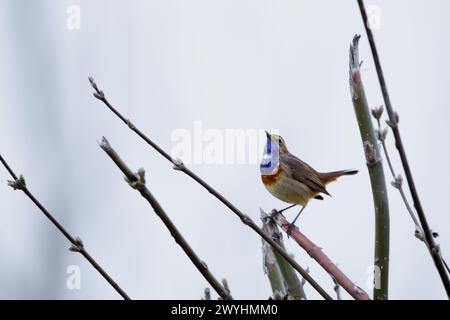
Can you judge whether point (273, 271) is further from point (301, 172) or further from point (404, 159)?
point (301, 172)

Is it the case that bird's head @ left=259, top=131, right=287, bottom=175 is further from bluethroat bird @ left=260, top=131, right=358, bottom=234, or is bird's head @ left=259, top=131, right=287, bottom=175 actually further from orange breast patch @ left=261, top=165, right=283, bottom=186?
orange breast patch @ left=261, top=165, right=283, bottom=186

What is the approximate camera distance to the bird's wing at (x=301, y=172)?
3734 mm

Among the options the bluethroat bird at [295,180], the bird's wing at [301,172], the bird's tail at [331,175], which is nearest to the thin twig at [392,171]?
the bluethroat bird at [295,180]

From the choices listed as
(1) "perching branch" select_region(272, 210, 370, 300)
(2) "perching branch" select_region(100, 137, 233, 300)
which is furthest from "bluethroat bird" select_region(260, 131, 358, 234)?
(2) "perching branch" select_region(100, 137, 233, 300)

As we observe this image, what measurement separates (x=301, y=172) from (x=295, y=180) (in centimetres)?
7

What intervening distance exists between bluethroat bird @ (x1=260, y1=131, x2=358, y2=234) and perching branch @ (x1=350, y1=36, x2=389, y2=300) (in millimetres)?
1739

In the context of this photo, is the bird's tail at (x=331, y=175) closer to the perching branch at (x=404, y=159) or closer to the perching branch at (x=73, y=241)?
the perching branch at (x=73, y=241)

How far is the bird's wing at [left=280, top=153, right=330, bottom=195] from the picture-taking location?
373cm

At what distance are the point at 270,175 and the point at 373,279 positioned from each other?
2.09 metres
